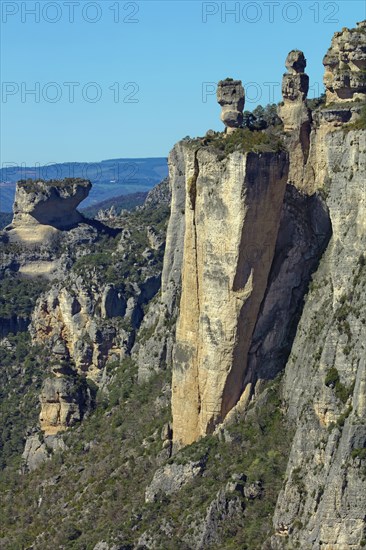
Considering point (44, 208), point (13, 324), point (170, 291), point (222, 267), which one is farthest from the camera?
point (44, 208)

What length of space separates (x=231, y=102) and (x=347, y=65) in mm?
7105

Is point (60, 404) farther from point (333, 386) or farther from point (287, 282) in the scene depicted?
point (333, 386)

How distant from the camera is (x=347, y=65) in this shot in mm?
83125

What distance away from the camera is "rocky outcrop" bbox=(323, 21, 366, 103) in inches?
3241

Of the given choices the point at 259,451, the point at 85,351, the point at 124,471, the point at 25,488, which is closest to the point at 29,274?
the point at 85,351

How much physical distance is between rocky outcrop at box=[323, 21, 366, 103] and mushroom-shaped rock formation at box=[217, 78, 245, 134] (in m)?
5.15

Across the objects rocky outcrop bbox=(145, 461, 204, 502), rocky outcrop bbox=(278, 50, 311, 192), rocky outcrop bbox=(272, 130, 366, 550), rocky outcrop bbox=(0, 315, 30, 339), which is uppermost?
rocky outcrop bbox=(278, 50, 311, 192)

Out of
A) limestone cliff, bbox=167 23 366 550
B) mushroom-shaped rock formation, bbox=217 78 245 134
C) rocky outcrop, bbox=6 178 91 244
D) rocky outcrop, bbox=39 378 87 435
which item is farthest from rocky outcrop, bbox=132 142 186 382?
rocky outcrop, bbox=6 178 91 244

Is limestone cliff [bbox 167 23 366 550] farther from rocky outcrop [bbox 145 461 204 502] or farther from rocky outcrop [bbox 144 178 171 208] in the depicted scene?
rocky outcrop [bbox 144 178 171 208]

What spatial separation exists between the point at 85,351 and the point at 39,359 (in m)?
13.8

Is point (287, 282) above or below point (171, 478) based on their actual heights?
above

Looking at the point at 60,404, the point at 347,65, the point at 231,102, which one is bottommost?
the point at 60,404

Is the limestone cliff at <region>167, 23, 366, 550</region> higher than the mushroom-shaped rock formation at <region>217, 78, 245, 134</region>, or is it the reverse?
the mushroom-shaped rock formation at <region>217, 78, 245, 134</region>

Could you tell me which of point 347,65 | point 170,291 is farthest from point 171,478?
point 347,65
